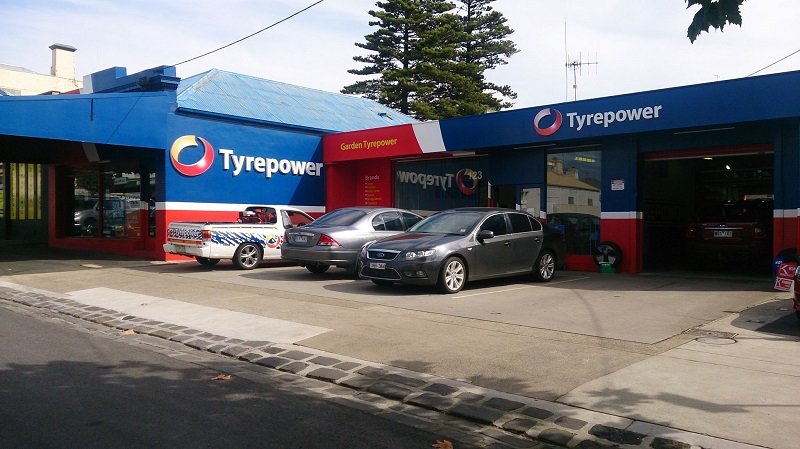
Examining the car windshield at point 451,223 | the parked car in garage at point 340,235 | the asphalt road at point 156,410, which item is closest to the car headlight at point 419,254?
the car windshield at point 451,223

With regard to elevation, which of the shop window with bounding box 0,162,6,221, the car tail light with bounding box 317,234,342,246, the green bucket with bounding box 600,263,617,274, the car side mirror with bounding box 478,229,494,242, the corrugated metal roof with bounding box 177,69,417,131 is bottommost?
the green bucket with bounding box 600,263,617,274

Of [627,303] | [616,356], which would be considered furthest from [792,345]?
[627,303]

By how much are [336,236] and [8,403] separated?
8189 millimetres

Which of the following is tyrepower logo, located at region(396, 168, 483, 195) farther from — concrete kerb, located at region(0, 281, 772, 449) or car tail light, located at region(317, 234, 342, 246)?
concrete kerb, located at region(0, 281, 772, 449)

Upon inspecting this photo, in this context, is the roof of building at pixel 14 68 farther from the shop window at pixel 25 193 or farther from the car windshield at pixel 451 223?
the car windshield at pixel 451 223

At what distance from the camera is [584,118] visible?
49.6 feet

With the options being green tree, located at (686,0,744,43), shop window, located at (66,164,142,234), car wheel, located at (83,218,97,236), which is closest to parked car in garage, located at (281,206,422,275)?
shop window, located at (66,164,142,234)

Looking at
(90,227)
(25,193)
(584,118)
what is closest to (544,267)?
(584,118)

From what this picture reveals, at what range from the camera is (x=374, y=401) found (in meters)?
5.59

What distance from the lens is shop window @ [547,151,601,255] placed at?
16.0 m

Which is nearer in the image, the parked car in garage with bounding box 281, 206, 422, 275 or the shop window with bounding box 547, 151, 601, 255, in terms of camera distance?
the parked car in garage with bounding box 281, 206, 422, 275

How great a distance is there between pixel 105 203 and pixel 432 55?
2664 centimetres

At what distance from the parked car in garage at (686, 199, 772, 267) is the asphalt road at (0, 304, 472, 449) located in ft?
39.8

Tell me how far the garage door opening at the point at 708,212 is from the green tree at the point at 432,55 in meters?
25.5
